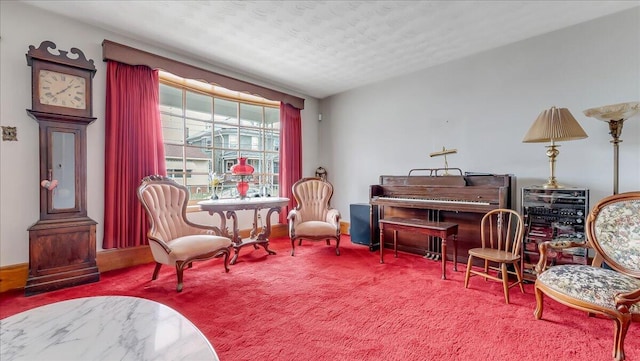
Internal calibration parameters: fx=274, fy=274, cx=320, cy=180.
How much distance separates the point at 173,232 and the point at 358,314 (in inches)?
83.6

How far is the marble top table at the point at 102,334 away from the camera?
97cm

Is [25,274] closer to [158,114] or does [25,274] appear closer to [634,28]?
[158,114]

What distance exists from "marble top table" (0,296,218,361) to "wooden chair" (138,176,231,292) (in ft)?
3.80

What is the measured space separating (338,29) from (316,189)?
2.22 metres

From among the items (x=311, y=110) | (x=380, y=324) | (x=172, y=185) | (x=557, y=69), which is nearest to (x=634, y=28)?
(x=557, y=69)

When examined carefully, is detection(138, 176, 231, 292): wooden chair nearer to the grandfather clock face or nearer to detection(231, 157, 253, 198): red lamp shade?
detection(231, 157, 253, 198): red lamp shade

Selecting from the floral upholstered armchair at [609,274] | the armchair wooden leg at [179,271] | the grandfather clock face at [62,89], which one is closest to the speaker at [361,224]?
the floral upholstered armchair at [609,274]

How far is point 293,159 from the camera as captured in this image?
4.96m

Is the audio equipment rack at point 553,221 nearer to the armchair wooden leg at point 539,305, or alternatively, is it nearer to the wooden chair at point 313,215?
the armchair wooden leg at point 539,305

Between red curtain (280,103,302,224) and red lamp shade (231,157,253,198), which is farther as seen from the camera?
red curtain (280,103,302,224)

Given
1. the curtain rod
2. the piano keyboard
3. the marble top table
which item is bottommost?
the marble top table

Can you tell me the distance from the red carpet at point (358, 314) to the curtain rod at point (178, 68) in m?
2.38

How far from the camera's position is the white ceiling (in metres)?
2.58

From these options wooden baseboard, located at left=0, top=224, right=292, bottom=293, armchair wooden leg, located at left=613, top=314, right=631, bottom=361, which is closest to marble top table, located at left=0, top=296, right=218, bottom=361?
wooden baseboard, located at left=0, top=224, right=292, bottom=293
